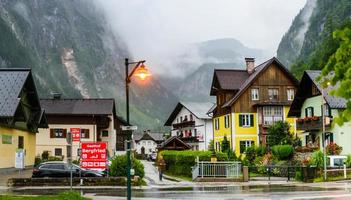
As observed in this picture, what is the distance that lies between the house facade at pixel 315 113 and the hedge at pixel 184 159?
1068cm

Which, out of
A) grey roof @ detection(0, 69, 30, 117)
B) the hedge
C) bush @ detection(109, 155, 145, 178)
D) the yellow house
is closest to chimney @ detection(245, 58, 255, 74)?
the hedge

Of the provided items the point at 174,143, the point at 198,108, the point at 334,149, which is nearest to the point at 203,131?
the point at 198,108

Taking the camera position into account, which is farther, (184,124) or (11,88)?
(184,124)

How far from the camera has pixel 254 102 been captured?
63.7 meters

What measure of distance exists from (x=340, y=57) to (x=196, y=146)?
81193mm

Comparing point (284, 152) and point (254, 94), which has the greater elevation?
point (254, 94)

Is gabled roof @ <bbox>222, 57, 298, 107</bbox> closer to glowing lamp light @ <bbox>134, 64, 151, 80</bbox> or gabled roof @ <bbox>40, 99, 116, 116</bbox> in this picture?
gabled roof @ <bbox>40, 99, 116, 116</bbox>

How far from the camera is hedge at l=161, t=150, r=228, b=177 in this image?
39.5 meters

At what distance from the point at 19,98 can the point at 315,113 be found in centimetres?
2743

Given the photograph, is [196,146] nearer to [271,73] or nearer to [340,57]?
[271,73]

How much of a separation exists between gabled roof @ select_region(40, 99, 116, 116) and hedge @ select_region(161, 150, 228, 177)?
3051 centimetres

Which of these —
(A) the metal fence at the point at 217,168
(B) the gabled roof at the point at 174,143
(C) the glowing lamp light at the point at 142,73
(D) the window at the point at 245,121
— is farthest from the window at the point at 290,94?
(C) the glowing lamp light at the point at 142,73

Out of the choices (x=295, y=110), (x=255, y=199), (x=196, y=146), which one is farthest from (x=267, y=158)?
(x=196, y=146)

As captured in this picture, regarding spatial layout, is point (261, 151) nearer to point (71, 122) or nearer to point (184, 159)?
point (184, 159)
